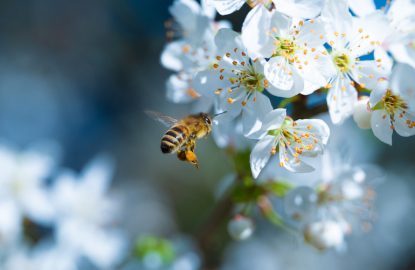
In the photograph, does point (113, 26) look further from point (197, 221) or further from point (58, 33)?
point (197, 221)

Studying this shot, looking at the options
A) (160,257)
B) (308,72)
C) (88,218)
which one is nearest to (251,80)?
(308,72)

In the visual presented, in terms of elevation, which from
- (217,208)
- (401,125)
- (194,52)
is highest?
(194,52)

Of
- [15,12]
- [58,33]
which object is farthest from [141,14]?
[15,12]

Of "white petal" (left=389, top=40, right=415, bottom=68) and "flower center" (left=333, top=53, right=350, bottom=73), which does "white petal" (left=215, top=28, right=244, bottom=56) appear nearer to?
"flower center" (left=333, top=53, right=350, bottom=73)

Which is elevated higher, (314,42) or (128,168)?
(128,168)

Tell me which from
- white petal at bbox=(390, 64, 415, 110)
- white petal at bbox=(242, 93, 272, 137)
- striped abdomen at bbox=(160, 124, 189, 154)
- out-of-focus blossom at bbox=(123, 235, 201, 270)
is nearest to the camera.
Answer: white petal at bbox=(390, 64, 415, 110)

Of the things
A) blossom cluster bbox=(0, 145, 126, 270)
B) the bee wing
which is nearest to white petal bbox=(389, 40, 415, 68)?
the bee wing
